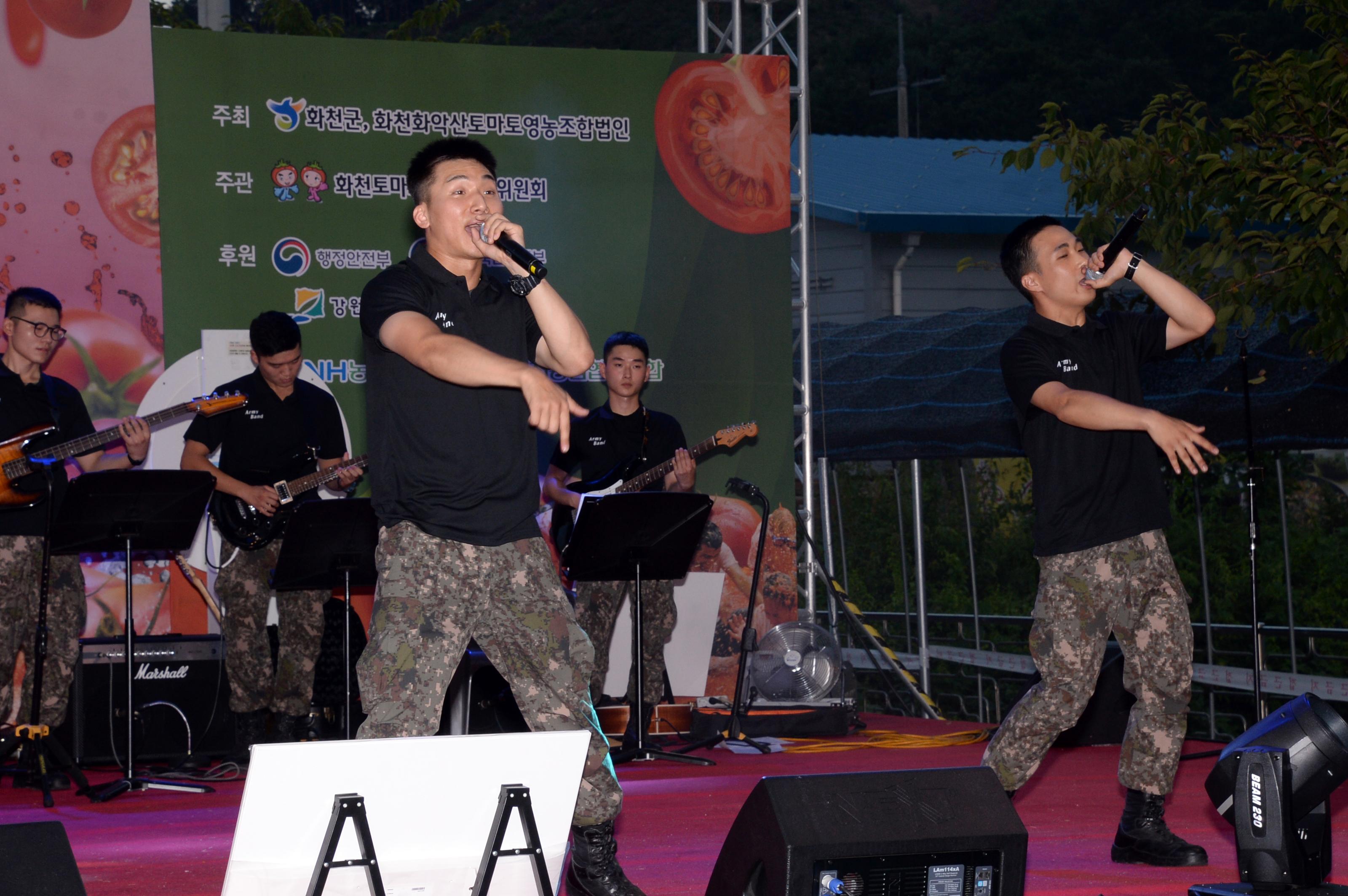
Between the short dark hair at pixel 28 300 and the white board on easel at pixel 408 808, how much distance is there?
4.66 metres

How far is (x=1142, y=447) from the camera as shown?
14.2ft

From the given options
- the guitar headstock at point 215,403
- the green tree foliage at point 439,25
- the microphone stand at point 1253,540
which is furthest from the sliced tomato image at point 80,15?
the green tree foliage at point 439,25

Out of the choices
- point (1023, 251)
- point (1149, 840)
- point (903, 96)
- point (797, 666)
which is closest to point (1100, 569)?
point (1149, 840)

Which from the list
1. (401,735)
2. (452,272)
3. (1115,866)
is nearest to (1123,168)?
(1115,866)

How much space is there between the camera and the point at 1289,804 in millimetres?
3281

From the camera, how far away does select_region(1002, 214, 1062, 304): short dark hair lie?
4.51 m

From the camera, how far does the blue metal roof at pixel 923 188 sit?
1680cm

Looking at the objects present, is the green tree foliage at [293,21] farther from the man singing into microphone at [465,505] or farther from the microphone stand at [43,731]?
the man singing into microphone at [465,505]

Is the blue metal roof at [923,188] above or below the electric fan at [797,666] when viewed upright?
above

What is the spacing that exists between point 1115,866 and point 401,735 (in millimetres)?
2240

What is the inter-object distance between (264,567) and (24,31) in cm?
330

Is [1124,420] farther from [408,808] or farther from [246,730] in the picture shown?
[246,730]

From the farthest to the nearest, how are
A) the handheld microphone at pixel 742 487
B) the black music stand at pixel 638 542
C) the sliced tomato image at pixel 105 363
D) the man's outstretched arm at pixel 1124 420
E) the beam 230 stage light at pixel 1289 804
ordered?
the sliced tomato image at pixel 105 363 → the handheld microphone at pixel 742 487 → the black music stand at pixel 638 542 → the man's outstretched arm at pixel 1124 420 → the beam 230 stage light at pixel 1289 804

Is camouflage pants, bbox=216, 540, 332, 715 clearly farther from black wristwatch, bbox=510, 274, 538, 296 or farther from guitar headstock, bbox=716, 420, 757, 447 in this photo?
black wristwatch, bbox=510, 274, 538, 296
